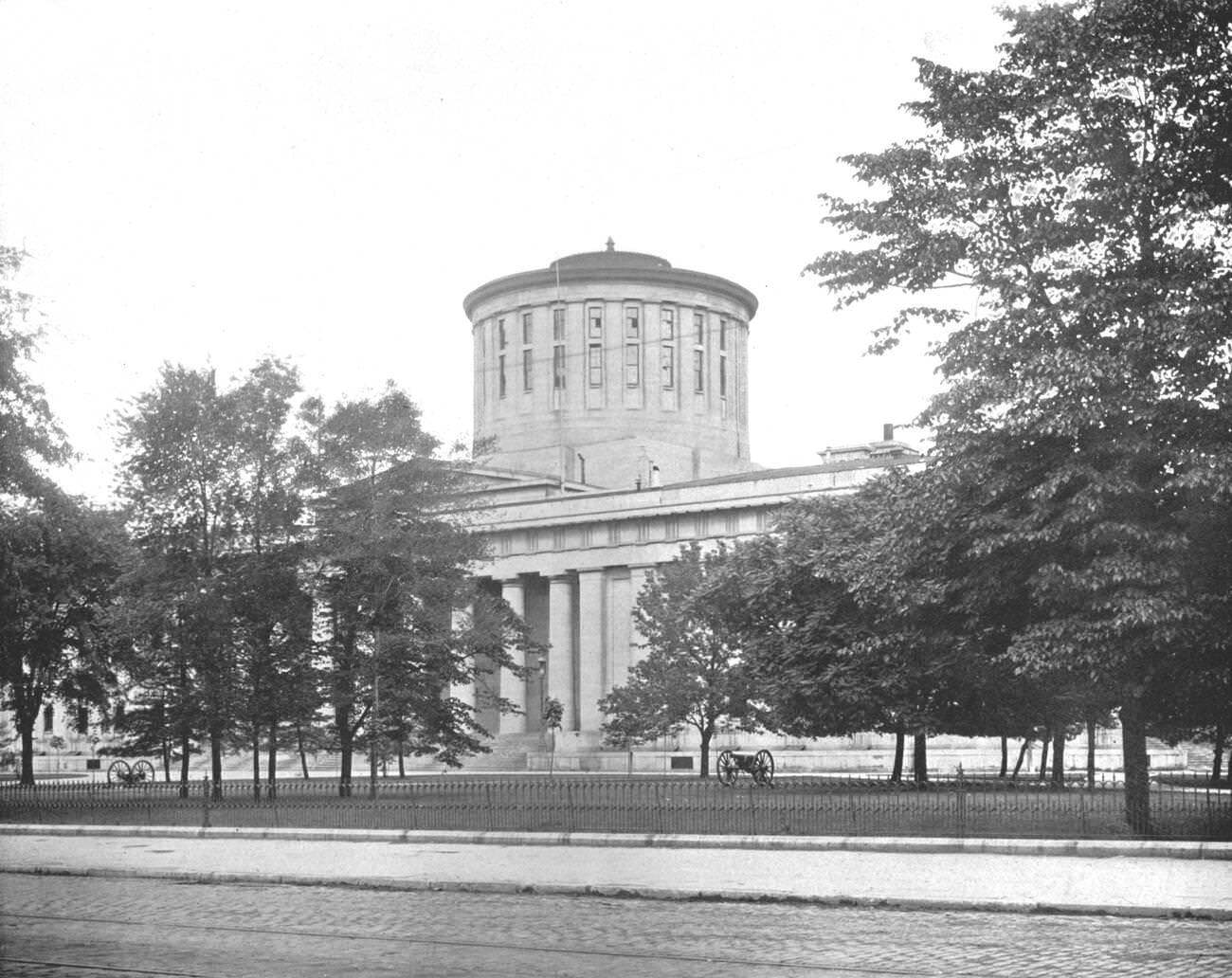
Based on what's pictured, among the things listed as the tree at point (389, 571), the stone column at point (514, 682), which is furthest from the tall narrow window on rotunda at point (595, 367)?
the tree at point (389, 571)

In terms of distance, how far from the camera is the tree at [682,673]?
5769 centimetres

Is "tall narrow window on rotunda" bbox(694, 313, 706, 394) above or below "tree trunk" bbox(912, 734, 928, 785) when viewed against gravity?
above

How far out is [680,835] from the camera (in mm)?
27047

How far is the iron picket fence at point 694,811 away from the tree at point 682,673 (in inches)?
588

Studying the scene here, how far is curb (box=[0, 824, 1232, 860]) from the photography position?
23.3 meters

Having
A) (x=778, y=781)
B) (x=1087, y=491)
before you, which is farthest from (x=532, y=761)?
(x=1087, y=491)

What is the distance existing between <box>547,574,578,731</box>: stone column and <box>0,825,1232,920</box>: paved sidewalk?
5836 cm

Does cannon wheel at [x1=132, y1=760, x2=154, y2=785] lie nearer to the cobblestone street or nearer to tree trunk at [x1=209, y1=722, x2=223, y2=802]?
tree trunk at [x1=209, y1=722, x2=223, y2=802]

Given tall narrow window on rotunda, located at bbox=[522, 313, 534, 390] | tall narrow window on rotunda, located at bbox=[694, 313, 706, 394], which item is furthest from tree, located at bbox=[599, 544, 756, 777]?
tall narrow window on rotunda, located at bbox=[522, 313, 534, 390]

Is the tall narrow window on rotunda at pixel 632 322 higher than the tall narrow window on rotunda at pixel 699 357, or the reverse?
the tall narrow window on rotunda at pixel 632 322

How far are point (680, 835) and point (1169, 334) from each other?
1134cm

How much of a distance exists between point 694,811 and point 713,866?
346 inches

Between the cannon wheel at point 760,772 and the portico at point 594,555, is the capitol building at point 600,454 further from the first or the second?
the cannon wheel at point 760,772

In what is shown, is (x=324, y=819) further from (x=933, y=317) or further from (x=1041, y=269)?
(x=1041, y=269)
